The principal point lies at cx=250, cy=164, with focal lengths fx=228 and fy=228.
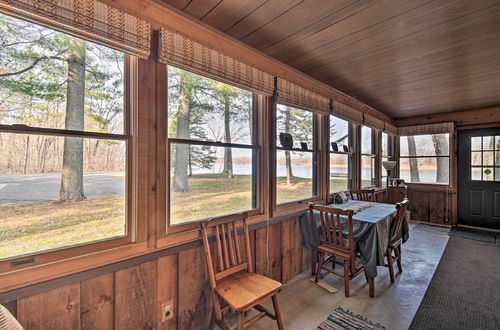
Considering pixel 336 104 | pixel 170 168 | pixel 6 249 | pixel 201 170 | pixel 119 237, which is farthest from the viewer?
pixel 336 104

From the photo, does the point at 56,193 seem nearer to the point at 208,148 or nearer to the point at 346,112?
the point at 208,148

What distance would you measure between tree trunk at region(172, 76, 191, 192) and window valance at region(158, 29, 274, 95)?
0.58ft

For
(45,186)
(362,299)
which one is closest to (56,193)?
(45,186)

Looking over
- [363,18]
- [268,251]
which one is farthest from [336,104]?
[268,251]

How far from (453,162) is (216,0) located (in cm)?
573

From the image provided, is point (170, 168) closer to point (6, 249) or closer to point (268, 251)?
point (6, 249)

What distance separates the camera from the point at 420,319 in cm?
196

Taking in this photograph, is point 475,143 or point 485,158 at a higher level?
point 475,143

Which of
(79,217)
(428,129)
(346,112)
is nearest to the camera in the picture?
(79,217)

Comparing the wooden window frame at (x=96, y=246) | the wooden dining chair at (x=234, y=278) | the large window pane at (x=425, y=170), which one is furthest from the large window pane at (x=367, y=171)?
the wooden window frame at (x=96, y=246)

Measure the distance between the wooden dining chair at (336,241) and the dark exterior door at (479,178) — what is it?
4115 millimetres

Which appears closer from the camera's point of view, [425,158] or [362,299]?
[362,299]

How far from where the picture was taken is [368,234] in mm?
2268

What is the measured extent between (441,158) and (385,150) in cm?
116
